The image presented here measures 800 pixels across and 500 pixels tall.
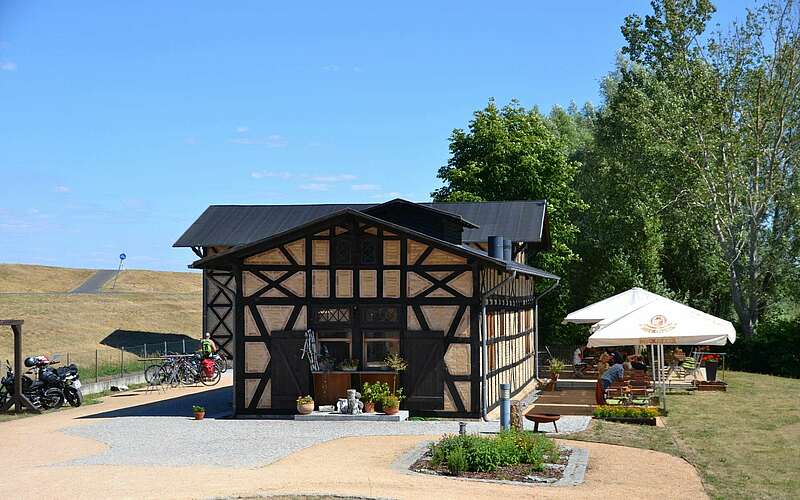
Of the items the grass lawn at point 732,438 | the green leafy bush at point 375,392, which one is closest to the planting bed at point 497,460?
the grass lawn at point 732,438

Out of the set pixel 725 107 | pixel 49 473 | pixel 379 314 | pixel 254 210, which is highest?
pixel 725 107

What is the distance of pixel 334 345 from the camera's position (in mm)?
21188

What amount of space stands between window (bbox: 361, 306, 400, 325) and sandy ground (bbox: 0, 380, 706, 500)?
4.06 m

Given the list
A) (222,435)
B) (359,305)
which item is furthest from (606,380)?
(222,435)

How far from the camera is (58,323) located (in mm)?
45969

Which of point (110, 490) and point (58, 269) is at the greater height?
point (58, 269)

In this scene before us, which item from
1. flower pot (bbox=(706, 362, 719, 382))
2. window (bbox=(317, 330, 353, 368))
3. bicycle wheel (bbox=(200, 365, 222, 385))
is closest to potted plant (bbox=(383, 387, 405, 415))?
window (bbox=(317, 330, 353, 368))

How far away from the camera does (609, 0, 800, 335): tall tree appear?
35.8 m

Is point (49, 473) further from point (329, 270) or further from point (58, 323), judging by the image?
point (58, 323)

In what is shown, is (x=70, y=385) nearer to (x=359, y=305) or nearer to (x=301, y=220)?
(x=359, y=305)

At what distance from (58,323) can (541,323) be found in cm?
2260

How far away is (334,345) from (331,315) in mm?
676

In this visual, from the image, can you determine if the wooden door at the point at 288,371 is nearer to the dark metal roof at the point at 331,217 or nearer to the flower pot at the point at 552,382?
the dark metal roof at the point at 331,217

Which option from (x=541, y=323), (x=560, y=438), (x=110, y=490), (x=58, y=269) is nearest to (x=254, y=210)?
(x=541, y=323)
